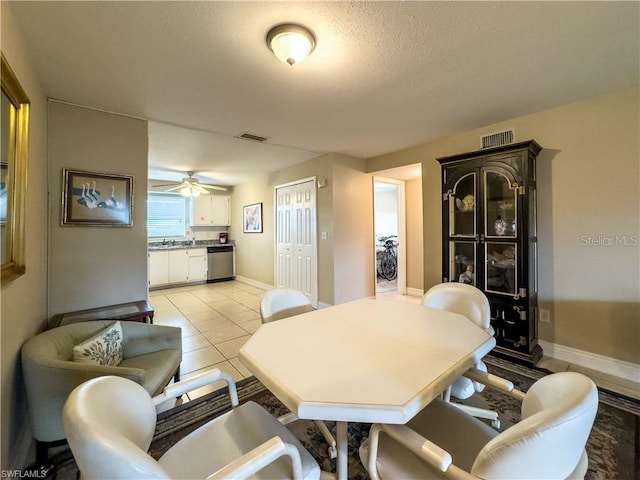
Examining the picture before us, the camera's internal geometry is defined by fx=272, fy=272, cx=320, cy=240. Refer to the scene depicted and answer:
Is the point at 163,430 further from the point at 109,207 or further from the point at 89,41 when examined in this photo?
the point at 89,41

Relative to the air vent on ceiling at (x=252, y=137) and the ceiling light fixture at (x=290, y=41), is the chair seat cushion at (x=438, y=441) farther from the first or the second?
the air vent on ceiling at (x=252, y=137)

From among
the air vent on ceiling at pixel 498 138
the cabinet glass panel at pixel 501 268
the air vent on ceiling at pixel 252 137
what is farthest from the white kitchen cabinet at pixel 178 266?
the air vent on ceiling at pixel 498 138

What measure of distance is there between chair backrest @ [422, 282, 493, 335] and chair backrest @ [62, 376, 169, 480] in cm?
179

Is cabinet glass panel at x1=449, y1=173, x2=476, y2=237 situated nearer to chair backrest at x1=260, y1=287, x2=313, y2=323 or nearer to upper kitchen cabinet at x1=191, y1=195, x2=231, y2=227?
chair backrest at x1=260, y1=287, x2=313, y2=323

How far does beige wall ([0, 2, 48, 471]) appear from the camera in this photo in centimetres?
130

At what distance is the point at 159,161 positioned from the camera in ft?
14.4

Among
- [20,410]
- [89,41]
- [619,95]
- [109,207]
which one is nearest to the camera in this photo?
[20,410]

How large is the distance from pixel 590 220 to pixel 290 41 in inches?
112

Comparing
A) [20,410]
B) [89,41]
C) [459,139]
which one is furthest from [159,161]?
[459,139]

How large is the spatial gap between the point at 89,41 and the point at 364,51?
1.65 meters

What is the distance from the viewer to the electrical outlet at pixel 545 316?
8.61ft

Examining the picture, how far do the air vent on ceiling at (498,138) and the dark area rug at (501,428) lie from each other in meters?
2.25

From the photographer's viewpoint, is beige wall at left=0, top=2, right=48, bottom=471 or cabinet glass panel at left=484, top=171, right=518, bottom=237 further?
cabinet glass panel at left=484, top=171, right=518, bottom=237

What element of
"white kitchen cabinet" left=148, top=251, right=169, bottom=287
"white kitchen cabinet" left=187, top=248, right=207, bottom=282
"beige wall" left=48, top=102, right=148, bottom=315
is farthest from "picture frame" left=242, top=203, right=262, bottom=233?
"beige wall" left=48, top=102, right=148, bottom=315
